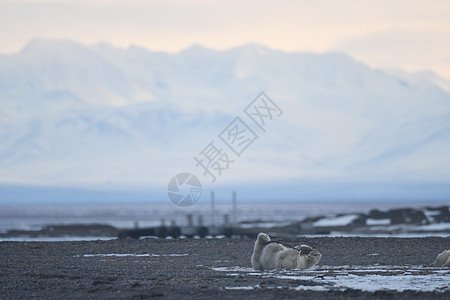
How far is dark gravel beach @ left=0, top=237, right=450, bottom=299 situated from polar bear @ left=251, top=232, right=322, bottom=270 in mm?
1061

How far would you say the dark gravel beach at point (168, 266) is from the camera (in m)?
13.2

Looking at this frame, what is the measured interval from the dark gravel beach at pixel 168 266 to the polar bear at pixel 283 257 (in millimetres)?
1061

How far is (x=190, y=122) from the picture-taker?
165 meters

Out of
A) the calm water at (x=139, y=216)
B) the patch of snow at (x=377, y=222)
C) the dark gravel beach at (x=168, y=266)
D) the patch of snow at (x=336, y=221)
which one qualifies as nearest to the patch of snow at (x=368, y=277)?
the dark gravel beach at (x=168, y=266)

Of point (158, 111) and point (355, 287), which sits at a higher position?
point (158, 111)

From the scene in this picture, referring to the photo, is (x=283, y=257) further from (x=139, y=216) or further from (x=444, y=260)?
(x=139, y=216)

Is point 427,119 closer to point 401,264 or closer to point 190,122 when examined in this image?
point 190,122

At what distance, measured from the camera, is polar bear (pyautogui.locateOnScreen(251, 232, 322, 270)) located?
17500 mm

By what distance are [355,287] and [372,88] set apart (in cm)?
16674

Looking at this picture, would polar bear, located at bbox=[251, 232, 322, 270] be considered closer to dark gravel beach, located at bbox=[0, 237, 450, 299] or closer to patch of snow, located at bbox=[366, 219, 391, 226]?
dark gravel beach, located at bbox=[0, 237, 450, 299]

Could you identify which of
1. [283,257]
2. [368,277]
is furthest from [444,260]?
[283,257]

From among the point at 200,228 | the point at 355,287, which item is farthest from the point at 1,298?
the point at 200,228

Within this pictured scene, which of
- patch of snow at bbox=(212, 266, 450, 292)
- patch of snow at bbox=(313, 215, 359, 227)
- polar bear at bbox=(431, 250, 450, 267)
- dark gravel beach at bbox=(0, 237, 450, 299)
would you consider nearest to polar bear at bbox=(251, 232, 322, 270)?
patch of snow at bbox=(212, 266, 450, 292)

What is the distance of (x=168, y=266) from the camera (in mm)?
18656
